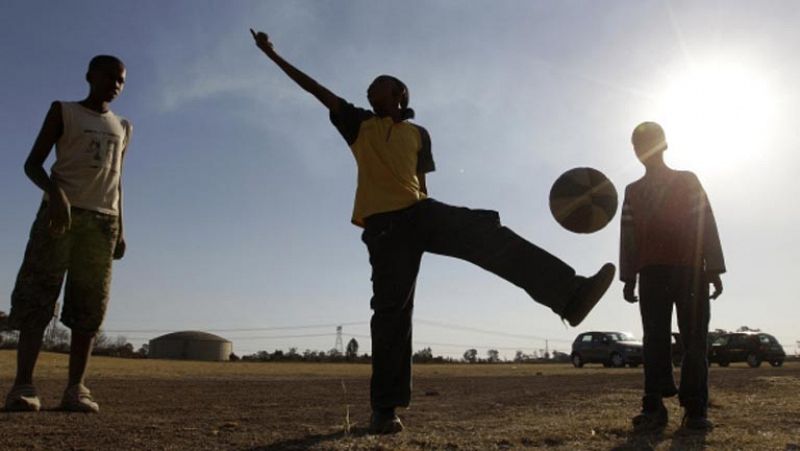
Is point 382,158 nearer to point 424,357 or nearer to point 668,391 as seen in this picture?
point 668,391

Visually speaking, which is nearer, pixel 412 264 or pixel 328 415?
pixel 412 264

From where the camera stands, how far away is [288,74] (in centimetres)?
405

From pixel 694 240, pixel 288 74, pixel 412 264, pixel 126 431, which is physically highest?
pixel 288 74

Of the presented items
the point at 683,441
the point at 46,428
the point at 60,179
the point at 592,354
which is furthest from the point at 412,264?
the point at 592,354

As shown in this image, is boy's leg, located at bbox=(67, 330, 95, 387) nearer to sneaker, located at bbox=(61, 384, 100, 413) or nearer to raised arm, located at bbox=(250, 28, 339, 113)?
sneaker, located at bbox=(61, 384, 100, 413)

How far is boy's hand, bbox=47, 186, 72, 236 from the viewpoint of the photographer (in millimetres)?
4090

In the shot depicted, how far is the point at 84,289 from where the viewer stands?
4449mm

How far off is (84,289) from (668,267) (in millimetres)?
3742

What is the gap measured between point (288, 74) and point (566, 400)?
349cm

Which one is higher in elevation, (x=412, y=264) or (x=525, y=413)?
(x=412, y=264)

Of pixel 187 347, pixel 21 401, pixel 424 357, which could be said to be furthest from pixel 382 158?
pixel 187 347

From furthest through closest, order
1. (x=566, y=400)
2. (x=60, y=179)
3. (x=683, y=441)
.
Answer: (x=566, y=400)
(x=60, y=179)
(x=683, y=441)

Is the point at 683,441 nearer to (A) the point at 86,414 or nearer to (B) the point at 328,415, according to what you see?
(B) the point at 328,415

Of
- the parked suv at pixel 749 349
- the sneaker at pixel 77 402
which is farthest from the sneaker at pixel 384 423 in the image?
the parked suv at pixel 749 349
